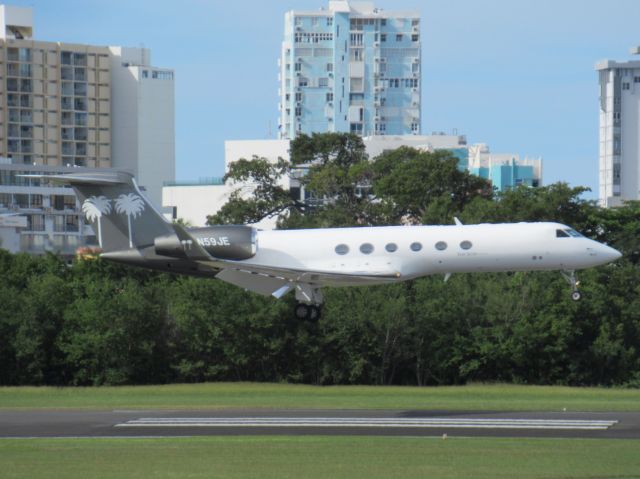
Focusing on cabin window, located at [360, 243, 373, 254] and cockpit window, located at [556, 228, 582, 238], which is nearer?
cockpit window, located at [556, 228, 582, 238]

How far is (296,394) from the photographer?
59.2 metres

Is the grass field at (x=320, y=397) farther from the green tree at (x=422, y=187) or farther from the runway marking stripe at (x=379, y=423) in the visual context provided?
the green tree at (x=422, y=187)

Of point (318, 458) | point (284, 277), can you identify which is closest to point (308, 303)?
point (284, 277)

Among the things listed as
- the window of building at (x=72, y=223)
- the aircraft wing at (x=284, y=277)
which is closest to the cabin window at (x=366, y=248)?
the aircraft wing at (x=284, y=277)

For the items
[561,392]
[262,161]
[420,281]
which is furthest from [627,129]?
[561,392]

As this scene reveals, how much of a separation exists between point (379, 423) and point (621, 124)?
159m

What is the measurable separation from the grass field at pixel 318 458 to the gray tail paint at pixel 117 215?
49.1ft

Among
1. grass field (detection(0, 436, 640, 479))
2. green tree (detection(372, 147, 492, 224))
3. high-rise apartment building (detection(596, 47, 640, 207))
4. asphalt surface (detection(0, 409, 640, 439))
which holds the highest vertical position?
high-rise apartment building (detection(596, 47, 640, 207))

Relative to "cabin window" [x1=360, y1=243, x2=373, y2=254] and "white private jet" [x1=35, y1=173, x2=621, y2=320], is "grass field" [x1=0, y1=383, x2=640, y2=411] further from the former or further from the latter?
Answer: "cabin window" [x1=360, y1=243, x2=373, y2=254]

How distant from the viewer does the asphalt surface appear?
127 ft

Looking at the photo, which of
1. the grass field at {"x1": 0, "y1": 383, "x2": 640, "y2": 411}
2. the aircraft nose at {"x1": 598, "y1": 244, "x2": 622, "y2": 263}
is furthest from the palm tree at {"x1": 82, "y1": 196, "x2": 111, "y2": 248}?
the aircraft nose at {"x1": 598, "y1": 244, "x2": 622, "y2": 263}

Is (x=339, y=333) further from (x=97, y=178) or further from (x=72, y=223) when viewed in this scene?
(x=72, y=223)

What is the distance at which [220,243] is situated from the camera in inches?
1933

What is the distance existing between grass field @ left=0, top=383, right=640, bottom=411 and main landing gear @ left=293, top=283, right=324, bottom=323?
132 inches
